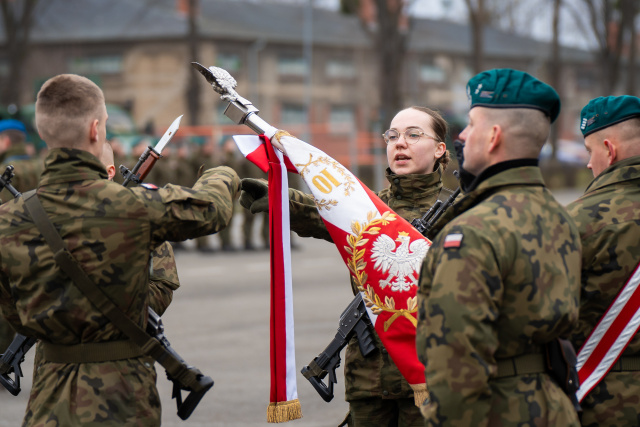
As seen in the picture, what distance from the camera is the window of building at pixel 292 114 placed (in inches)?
2104

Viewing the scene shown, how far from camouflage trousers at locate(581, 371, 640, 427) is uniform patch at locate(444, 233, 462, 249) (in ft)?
3.79

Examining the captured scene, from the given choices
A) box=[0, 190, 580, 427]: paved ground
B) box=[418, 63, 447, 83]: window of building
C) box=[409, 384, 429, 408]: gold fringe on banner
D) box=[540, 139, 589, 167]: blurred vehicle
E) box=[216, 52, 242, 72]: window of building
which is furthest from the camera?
box=[418, 63, 447, 83]: window of building

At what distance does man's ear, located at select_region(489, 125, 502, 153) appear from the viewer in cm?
285

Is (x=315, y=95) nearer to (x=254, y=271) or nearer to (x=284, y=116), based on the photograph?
(x=284, y=116)

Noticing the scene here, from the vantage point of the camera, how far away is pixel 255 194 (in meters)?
4.12

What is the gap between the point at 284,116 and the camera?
53.4 metres

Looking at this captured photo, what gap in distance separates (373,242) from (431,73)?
60836 mm

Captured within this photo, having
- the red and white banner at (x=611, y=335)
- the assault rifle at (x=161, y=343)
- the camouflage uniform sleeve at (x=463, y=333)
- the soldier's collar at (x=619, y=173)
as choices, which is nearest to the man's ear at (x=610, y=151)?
the soldier's collar at (x=619, y=173)

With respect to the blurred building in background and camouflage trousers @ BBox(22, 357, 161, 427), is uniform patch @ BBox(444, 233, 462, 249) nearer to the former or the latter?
camouflage trousers @ BBox(22, 357, 161, 427)

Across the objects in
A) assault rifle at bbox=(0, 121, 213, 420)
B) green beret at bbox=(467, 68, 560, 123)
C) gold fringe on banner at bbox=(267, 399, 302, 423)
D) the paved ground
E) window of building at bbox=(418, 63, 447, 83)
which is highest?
window of building at bbox=(418, 63, 447, 83)

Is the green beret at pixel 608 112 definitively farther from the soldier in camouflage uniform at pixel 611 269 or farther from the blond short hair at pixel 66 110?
the blond short hair at pixel 66 110

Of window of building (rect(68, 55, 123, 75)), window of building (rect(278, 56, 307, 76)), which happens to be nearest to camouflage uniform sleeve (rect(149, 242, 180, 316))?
window of building (rect(68, 55, 123, 75))

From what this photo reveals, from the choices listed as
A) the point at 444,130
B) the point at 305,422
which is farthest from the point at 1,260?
the point at 305,422

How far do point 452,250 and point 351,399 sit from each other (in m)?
1.54
